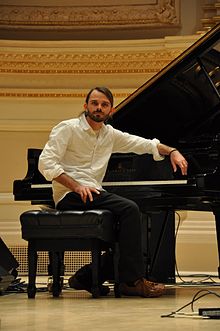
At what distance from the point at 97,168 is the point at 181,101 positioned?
95 centimetres

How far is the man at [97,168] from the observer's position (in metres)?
4.47

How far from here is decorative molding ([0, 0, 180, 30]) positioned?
24.3 ft

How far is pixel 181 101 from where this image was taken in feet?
17.5

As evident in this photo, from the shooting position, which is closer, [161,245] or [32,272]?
[32,272]

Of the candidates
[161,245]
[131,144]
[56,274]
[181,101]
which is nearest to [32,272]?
[56,274]

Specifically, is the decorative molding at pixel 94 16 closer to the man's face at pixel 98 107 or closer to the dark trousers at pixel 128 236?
the man's face at pixel 98 107

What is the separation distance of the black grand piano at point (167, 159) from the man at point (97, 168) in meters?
0.14

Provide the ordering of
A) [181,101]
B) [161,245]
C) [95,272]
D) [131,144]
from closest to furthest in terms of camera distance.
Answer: [95,272] < [131,144] < [181,101] < [161,245]

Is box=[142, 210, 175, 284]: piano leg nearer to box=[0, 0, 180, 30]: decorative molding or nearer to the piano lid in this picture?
the piano lid

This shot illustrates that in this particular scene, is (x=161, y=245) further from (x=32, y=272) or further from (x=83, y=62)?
(x=83, y=62)

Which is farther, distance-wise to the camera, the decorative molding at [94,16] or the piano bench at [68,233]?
the decorative molding at [94,16]

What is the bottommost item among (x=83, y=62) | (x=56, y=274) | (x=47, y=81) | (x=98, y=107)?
(x=56, y=274)

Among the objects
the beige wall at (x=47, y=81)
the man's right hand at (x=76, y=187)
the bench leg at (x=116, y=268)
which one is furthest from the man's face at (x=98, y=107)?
the beige wall at (x=47, y=81)

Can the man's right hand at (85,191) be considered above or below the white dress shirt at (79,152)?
below
